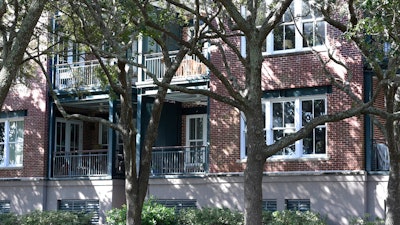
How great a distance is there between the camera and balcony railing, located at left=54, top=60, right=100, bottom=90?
32.7 meters

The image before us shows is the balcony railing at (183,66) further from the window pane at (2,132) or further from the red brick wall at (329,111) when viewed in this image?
the window pane at (2,132)

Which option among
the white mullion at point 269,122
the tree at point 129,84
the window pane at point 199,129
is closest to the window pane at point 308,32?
the white mullion at point 269,122

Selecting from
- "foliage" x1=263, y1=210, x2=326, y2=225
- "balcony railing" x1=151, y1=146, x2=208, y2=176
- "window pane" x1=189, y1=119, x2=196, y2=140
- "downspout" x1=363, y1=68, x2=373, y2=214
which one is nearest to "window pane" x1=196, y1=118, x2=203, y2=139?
"window pane" x1=189, y1=119, x2=196, y2=140

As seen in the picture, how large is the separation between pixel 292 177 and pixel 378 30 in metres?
11.6

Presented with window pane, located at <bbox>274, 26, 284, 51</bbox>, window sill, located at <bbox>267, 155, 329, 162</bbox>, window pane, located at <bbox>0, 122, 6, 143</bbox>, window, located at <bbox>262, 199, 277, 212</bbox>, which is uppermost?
window pane, located at <bbox>274, 26, 284, 51</bbox>

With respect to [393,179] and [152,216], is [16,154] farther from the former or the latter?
[393,179]

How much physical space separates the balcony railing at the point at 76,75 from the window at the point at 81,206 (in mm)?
4745

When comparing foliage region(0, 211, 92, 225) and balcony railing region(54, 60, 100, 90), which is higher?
balcony railing region(54, 60, 100, 90)

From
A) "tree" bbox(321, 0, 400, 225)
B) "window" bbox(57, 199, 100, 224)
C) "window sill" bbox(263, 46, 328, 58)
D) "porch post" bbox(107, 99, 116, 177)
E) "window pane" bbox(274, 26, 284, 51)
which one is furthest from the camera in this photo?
"window" bbox(57, 199, 100, 224)

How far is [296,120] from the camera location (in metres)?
27.4

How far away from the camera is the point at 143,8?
2003 cm

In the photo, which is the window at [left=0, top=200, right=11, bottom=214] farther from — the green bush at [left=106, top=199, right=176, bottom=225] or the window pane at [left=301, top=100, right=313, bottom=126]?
the window pane at [left=301, top=100, right=313, bottom=126]

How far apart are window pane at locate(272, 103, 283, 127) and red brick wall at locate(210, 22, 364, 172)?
701mm

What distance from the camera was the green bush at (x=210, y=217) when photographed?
1030 inches
